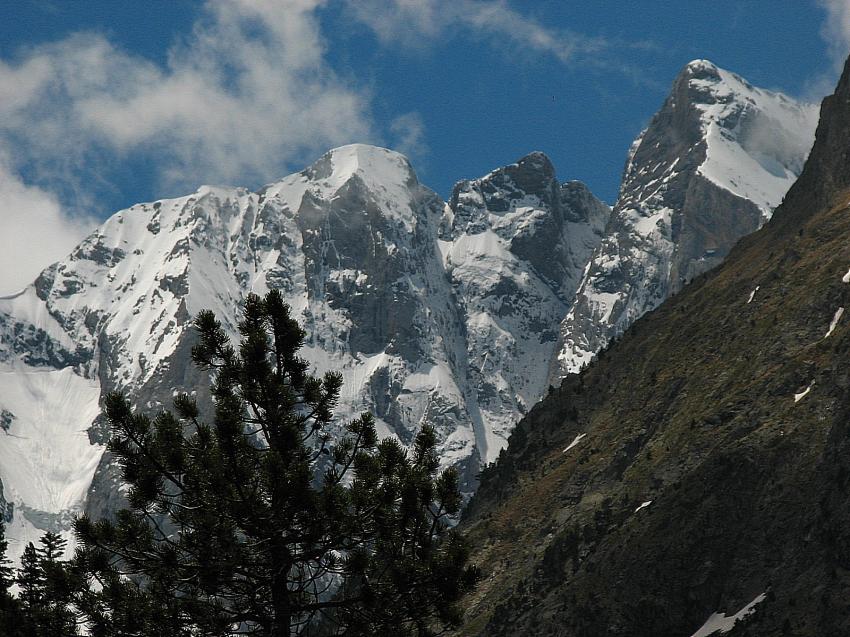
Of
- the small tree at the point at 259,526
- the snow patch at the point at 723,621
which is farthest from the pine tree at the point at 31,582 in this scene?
the snow patch at the point at 723,621

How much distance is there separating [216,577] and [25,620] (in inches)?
189

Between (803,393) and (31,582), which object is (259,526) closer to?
(31,582)

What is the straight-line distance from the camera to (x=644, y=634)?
160 metres

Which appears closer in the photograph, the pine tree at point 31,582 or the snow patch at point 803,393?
the pine tree at point 31,582

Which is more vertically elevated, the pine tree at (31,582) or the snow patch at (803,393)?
the snow patch at (803,393)

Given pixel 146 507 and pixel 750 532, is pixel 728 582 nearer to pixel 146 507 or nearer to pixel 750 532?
pixel 750 532

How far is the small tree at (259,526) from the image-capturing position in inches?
1188

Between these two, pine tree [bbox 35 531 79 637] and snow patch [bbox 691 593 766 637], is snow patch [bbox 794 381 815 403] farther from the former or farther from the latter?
pine tree [bbox 35 531 79 637]

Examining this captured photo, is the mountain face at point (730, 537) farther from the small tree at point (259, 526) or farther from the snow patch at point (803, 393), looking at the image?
the small tree at point (259, 526)

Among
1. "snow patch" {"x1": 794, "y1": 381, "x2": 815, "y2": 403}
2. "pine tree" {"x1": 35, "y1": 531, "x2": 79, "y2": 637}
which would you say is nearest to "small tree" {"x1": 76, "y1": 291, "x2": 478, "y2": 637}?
"pine tree" {"x1": 35, "y1": 531, "x2": 79, "y2": 637}

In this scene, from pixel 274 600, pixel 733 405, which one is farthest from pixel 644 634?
pixel 274 600

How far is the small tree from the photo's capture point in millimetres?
30188

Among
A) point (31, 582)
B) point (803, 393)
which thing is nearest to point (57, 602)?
point (31, 582)

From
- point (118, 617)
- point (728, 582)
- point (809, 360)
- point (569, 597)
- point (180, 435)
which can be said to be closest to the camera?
point (118, 617)
